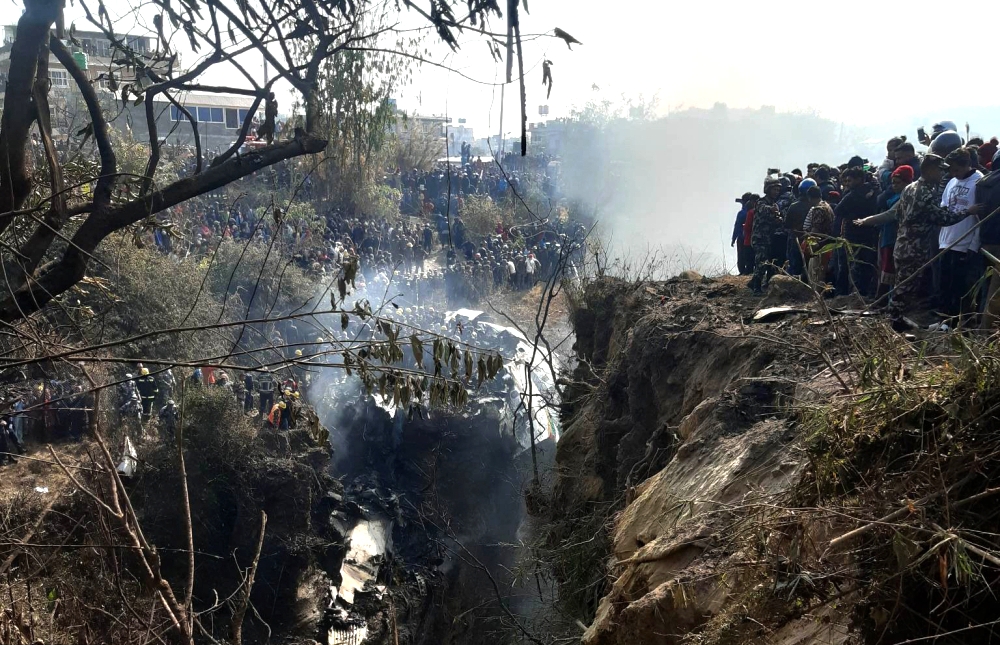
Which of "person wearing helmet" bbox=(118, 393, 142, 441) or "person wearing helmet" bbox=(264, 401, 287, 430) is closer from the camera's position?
"person wearing helmet" bbox=(118, 393, 142, 441)

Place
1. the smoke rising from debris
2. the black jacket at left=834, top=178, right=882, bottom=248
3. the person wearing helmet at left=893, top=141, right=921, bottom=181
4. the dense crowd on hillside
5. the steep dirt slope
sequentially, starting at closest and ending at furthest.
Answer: the steep dirt slope
the person wearing helmet at left=893, top=141, right=921, bottom=181
the black jacket at left=834, top=178, right=882, bottom=248
the dense crowd on hillside
the smoke rising from debris

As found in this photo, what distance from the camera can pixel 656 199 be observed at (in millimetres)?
57625

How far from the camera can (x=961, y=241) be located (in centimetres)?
615

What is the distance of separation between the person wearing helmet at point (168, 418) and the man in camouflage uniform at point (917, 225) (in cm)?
1158

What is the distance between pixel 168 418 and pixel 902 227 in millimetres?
12306

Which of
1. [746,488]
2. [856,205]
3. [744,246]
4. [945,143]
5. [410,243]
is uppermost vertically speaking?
[945,143]

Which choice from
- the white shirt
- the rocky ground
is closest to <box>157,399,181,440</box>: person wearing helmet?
the rocky ground

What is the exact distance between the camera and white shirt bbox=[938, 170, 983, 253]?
6.14 metres

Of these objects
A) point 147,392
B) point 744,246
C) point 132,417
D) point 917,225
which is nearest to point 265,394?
point 147,392

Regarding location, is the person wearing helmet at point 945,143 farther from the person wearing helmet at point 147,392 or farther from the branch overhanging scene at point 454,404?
the person wearing helmet at point 147,392

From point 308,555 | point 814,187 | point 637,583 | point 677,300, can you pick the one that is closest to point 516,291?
point 308,555

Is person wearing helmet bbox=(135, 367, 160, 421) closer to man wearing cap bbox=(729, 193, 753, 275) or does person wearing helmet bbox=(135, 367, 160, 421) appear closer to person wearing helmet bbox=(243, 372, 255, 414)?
person wearing helmet bbox=(243, 372, 255, 414)

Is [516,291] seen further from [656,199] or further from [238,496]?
[656,199]

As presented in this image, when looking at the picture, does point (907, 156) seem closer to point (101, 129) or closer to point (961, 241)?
point (961, 241)
